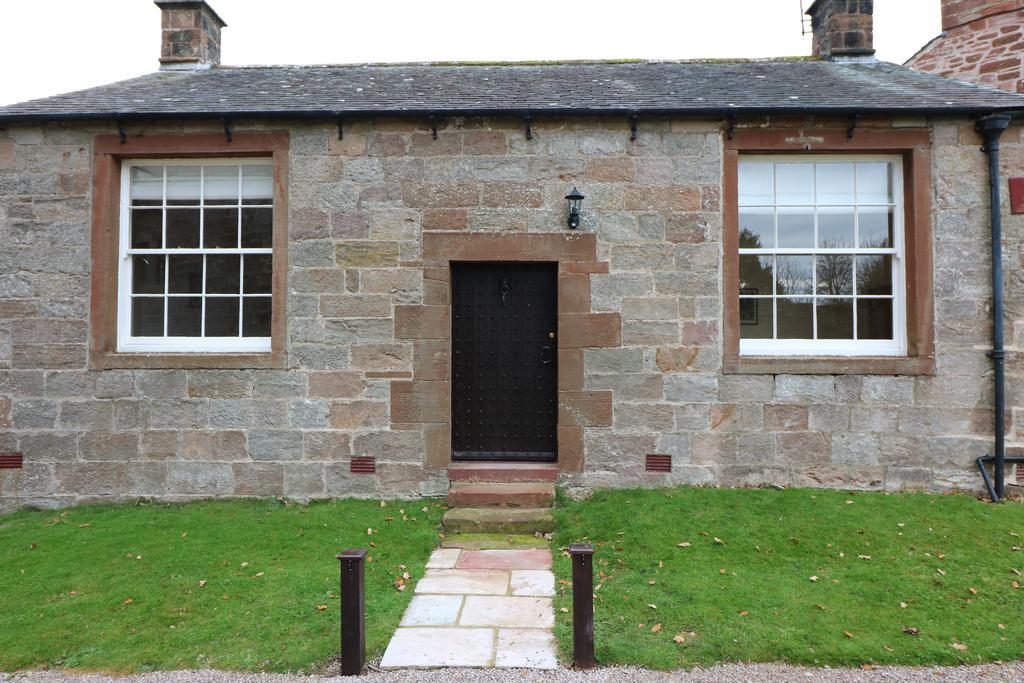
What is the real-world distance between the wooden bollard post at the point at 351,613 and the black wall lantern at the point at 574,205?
413 centimetres

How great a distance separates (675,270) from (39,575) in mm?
6156

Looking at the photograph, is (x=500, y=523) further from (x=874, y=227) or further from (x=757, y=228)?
(x=874, y=227)

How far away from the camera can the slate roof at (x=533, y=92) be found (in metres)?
6.61

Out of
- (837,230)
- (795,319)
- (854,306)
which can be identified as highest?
(837,230)

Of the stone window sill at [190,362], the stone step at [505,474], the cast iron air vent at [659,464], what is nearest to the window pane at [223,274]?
the stone window sill at [190,362]

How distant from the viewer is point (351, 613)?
11.8 feet

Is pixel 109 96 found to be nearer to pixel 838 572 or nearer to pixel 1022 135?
pixel 838 572

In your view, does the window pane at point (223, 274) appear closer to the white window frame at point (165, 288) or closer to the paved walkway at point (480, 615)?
the white window frame at point (165, 288)

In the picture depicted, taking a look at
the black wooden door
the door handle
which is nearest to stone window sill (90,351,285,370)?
the black wooden door

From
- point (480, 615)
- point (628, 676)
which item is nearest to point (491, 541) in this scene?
point (480, 615)

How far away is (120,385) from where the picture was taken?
6.69 metres

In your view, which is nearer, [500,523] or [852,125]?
[500,523]

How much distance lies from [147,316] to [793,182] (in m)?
7.16

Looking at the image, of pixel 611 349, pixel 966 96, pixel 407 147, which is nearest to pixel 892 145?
pixel 966 96
